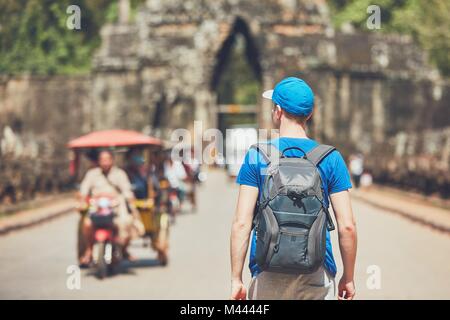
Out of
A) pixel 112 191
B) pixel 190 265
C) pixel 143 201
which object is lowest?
pixel 190 265

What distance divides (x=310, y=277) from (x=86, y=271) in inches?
301

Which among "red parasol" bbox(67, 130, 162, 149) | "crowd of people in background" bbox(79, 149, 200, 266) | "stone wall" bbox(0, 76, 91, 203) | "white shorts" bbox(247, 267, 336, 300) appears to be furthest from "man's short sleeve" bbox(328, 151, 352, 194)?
"stone wall" bbox(0, 76, 91, 203)

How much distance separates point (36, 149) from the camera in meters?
25.6

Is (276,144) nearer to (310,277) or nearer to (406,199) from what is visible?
(310,277)

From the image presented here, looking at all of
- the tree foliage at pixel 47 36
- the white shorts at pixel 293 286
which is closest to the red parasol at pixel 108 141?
the white shorts at pixel 293 286

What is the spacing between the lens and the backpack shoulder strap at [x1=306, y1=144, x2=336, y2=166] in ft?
15.4

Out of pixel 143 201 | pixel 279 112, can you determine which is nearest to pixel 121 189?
pixel 143 201

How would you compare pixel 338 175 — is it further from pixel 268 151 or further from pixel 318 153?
pixel 268 151

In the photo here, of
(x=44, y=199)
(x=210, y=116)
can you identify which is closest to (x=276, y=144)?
(x=44, y=199)

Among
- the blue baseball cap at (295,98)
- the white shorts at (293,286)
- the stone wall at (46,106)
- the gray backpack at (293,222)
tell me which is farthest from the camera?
the stone wall at (46,106)

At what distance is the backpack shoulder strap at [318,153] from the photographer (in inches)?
185

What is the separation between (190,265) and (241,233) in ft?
25.9

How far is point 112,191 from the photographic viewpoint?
11.6 meters

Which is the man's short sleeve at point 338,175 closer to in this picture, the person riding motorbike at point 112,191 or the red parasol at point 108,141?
the person riding motorbike at point 112,191
